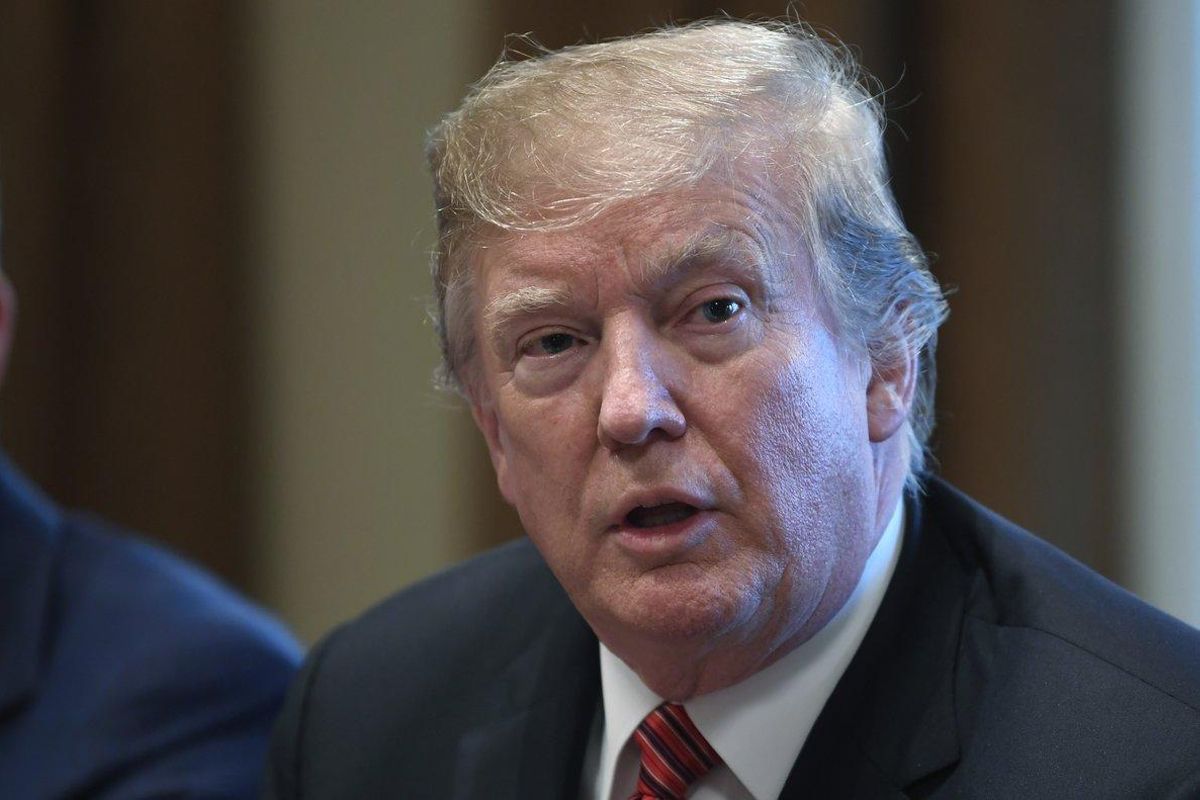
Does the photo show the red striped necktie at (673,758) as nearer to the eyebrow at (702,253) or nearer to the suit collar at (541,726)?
the suit collar at (541,726)

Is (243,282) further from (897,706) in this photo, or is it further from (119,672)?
(897,706)

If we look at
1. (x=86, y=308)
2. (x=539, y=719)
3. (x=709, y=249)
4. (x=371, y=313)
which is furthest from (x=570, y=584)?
(x=86, y=308)

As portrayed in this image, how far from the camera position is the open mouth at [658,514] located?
146 centimetres

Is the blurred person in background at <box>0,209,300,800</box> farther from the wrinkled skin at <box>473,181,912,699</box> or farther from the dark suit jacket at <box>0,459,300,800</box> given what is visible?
the wrinkled skin at <box>473,181,912,699</box>

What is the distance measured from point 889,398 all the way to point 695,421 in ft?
0.86

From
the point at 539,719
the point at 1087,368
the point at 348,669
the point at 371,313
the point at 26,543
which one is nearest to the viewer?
the point at 539,719

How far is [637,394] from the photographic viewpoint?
1.42 meters

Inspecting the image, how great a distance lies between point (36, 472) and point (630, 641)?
7.16ft

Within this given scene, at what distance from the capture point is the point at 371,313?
3.27 metres

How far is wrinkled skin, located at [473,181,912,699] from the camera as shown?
1434 millimetres

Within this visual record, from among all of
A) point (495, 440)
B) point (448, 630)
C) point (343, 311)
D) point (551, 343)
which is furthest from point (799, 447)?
point (343, 311)

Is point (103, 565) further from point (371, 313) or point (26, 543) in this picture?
point (371, 313)

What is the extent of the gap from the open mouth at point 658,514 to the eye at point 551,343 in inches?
7.5

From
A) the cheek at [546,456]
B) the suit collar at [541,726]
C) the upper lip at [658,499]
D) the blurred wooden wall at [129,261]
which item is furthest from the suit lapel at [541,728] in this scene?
the blurred wooden wall at [129,261]
